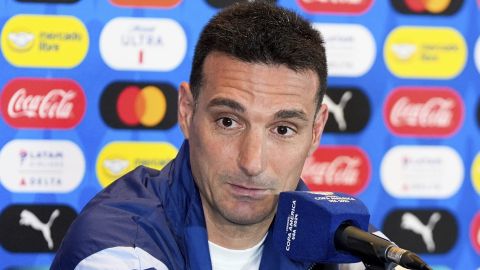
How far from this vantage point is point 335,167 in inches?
112

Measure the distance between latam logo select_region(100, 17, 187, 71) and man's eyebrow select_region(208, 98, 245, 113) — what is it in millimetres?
859

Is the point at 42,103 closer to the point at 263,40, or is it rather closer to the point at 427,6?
the point at 263,40

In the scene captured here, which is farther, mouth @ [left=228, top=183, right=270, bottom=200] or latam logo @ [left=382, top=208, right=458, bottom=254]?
latam logo @ [left=382, top=208, right=458, bottom=254]

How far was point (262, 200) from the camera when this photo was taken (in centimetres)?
178

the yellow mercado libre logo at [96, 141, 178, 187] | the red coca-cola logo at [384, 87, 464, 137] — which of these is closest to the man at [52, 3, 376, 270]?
the yellow mercado libre logo at [96, 141, 178, 187]

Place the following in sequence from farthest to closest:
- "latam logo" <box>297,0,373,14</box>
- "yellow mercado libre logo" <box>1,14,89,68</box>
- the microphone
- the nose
A: "latam logo" <box>297,0,373,14</box> → "yellow mercado libre logo" <box>1,14,89,68</box> → the nose → the microphone

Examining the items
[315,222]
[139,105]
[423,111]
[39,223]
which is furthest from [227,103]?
[423,111]

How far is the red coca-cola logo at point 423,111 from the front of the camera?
2.86 metres

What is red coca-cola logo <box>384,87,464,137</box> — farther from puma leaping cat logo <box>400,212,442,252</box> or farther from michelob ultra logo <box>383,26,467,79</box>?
puma leaping cat logo <box>400,212,442,252</box>

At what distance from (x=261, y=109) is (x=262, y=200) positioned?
181mm

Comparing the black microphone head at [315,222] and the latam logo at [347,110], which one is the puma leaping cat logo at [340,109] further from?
the black microphone head at [315,222]

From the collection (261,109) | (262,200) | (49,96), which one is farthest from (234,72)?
(49,96)

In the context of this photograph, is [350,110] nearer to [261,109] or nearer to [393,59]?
[393,59]

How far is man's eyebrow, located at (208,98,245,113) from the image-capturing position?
1787 mm
